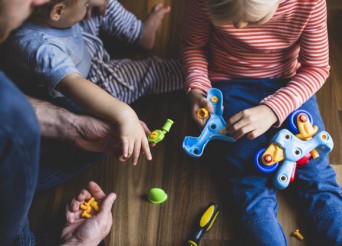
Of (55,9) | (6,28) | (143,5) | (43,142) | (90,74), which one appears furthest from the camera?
(143,5)

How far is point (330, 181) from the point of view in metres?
0.97

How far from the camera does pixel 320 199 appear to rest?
0.96 m

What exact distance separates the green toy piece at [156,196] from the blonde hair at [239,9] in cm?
43

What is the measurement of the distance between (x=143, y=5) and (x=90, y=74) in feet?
1.07

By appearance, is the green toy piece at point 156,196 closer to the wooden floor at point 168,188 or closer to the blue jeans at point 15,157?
the wooden floor at point 168,188

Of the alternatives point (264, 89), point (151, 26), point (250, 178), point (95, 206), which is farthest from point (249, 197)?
point (151, 26)

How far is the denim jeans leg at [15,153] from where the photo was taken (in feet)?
1.60

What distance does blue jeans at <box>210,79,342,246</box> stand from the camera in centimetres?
94

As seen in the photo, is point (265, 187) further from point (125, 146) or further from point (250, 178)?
point (125, 146)

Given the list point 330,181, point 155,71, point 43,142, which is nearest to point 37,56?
point 43,142

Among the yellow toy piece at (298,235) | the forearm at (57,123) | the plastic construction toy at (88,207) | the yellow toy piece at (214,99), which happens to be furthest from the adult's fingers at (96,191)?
the yellow toy piece at (298,235)

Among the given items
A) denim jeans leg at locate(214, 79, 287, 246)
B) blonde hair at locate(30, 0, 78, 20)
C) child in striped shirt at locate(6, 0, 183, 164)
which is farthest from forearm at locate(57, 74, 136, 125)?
denim jeans leg at locate(214, 79, 287, 246)

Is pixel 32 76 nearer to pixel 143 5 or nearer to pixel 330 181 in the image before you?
pixel 143 5

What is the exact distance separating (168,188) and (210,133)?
7.5 inches
